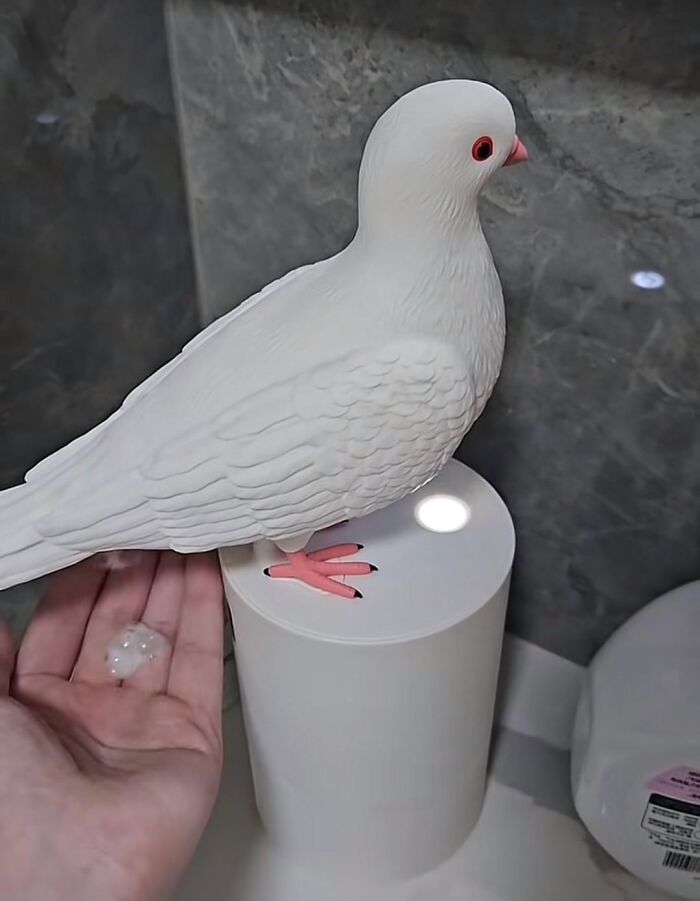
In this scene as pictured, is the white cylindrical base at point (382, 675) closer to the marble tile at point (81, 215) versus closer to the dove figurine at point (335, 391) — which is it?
the dove figurine at point (335, 391)

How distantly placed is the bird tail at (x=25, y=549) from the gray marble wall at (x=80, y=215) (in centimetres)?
17

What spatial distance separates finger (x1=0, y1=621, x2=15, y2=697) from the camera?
1.99 ft

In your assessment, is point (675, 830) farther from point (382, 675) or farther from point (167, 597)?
point (167, 597)

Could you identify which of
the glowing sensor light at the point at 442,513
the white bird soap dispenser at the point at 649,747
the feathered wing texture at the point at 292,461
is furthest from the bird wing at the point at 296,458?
the white bird soap dispenser at the point at 649,747

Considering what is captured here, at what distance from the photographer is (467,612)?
587mm

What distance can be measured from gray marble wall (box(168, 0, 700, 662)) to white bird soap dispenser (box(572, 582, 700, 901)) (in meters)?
0.07

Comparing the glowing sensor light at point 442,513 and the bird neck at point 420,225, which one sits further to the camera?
the glowing sensor light at point 442,513

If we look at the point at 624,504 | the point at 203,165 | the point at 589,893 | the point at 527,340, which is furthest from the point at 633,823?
the point at 203,165

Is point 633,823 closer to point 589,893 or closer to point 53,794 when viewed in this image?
point 589,893

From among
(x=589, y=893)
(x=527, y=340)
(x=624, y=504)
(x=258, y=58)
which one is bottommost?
(x=589, y=893)

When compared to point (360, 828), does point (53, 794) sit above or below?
above

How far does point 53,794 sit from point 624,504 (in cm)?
41

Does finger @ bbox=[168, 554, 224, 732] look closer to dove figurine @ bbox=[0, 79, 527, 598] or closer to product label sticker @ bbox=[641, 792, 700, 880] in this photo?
dove figurine @ bbox=[0, 79, 527, 598]

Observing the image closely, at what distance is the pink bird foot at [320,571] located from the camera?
1.98 ft
